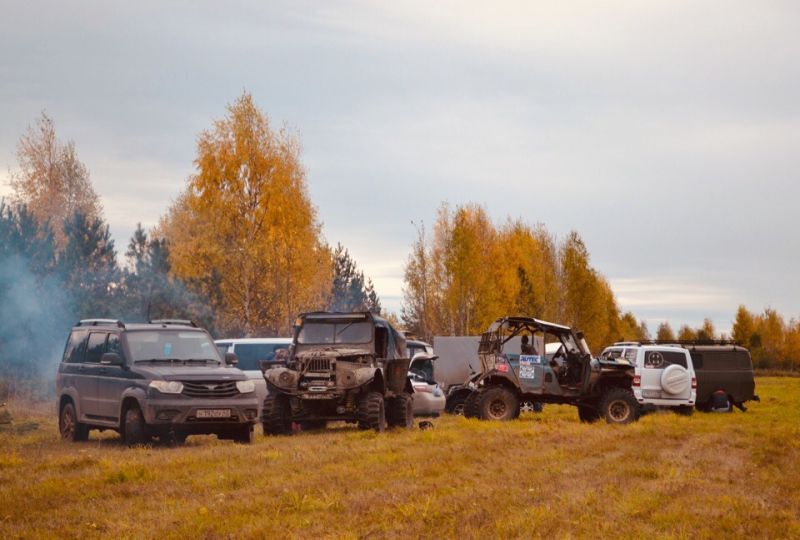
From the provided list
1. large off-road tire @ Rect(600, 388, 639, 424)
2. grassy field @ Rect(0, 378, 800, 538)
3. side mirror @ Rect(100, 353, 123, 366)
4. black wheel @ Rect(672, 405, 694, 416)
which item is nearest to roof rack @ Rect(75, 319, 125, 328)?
side mirror @ Rect(100, 353, 123, 366)

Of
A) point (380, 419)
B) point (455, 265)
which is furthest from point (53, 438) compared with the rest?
point (455, 265)

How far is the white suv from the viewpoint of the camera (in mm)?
27188

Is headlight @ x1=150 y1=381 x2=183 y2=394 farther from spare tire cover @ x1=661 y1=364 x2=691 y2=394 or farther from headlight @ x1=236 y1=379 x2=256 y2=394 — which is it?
spare tire cover @ x1=661 y1=364 x2=691 y2=394

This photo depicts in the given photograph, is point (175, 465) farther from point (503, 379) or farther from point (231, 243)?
point (231, 243)

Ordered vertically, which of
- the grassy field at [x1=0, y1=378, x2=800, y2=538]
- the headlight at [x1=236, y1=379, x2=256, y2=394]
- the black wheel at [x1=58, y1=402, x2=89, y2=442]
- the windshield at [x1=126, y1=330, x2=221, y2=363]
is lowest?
the grassy field at [x1=0, y1=378, x2=800, y2=538]

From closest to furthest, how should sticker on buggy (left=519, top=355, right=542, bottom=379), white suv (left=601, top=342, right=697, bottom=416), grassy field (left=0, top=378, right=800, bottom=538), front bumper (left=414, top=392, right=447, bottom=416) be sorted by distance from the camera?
1. grassy field (left=0, top=378, right=800, bottom=538)
2. sticker on buggy (left=519, top=355, right=542, bottom=379)
3. front bumper (left=414, top=392, right=447, bottom=416)
4. white suv (left=601, top=342, right=697, bottom=416)

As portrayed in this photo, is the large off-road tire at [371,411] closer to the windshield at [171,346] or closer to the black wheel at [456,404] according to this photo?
the windshield at [171,346]

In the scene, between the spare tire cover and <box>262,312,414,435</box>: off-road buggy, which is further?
the spare tire cover

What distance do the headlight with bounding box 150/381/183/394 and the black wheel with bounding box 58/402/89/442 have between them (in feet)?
9.28

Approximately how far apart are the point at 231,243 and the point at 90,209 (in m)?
13.6

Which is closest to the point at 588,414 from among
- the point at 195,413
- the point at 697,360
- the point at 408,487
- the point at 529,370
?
the point at 529,370

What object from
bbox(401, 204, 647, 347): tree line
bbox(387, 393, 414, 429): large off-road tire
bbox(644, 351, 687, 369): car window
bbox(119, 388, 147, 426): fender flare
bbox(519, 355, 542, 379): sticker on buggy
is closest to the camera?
bbox(119, 388, 147, 426): fender flare

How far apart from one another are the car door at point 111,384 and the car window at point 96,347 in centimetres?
12

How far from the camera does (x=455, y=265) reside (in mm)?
58406
